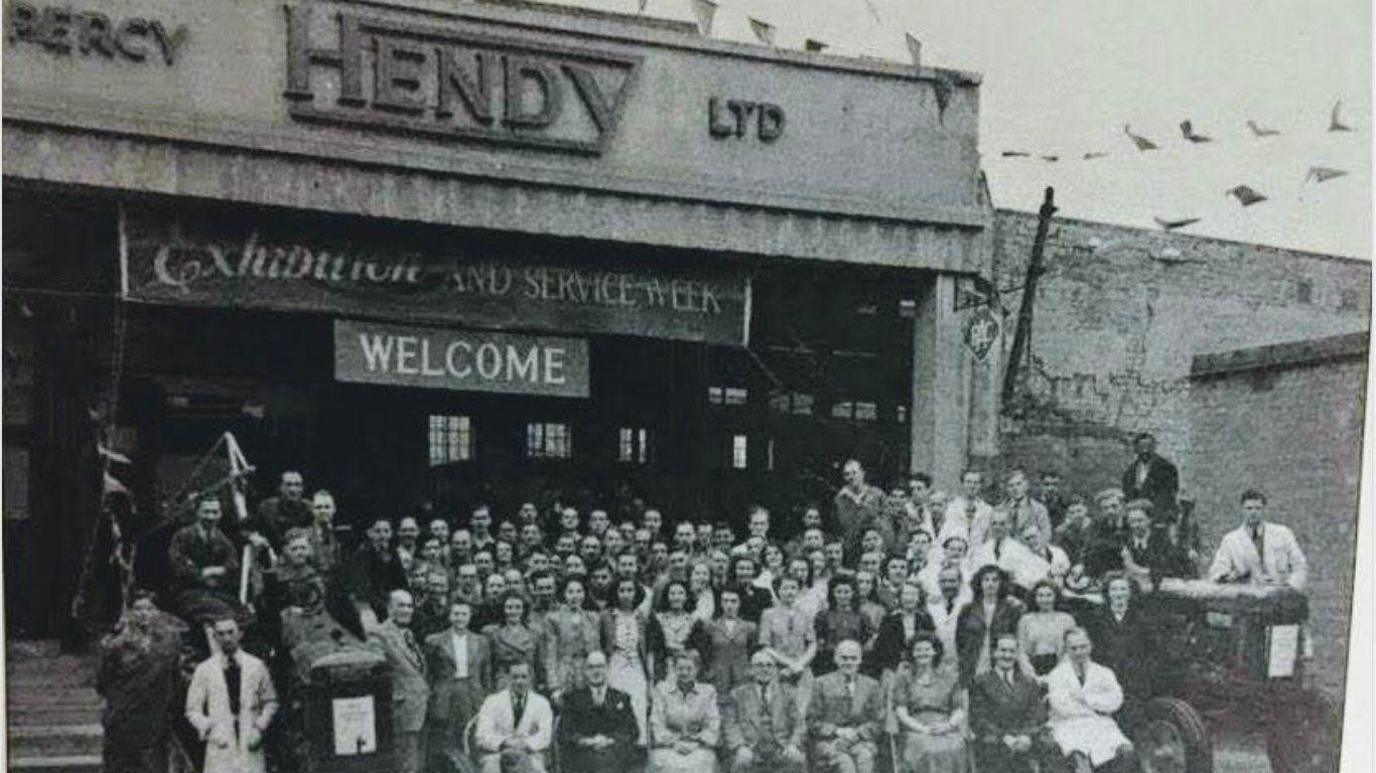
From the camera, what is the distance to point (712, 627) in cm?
727

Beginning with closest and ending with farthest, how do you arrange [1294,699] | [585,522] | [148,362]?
[148,362]
[585,522]
[1294,699]

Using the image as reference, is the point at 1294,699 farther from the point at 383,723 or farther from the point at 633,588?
the point at 383,723

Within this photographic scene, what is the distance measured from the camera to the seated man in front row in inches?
285

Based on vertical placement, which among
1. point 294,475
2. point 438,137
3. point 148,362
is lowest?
point 294,475

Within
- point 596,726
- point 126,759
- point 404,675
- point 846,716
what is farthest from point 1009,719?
point 126,759

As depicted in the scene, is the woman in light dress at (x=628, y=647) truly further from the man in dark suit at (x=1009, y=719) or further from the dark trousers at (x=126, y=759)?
the dark trousers at (x=126, y=759)

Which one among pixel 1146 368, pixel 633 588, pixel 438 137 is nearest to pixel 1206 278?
pixel 1146 368

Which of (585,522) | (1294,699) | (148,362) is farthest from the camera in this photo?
(1294,699)

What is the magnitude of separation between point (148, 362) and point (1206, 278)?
4.88 metres

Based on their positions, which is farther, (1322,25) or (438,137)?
(1322,25)

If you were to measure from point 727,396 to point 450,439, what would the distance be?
128 centimetres

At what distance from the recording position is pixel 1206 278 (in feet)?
26.2

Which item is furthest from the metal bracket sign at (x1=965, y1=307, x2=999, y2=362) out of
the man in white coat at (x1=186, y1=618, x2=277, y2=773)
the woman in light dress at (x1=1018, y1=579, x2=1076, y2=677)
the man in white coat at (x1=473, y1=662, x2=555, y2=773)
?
the man in white coat at (x1=186, y1=618, x2=277, y2=773)

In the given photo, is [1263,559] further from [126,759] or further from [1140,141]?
[126,759]
